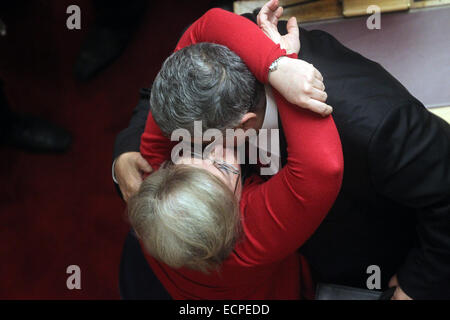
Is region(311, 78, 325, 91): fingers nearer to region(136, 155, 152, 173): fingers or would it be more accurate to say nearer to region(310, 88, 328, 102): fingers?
region(310, 88, 328, 102): fingers

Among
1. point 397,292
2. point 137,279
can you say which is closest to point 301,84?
point 397,292

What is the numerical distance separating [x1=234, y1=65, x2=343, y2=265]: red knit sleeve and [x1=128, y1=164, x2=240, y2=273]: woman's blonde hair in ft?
0.24

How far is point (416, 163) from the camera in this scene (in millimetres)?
856

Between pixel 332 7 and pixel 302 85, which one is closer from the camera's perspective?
pixel 302 85

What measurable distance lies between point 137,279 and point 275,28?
91cm

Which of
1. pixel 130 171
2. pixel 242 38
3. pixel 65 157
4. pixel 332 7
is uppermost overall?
pixel 332 7

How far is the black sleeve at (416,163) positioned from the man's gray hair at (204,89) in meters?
0.29

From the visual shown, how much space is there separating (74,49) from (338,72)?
5.93 feet

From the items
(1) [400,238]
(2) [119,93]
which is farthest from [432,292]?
(2) [119,93]

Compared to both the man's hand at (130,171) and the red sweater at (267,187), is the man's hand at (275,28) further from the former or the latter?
the man's hand at (130,171)

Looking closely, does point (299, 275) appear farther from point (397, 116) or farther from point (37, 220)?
point (37, 220)

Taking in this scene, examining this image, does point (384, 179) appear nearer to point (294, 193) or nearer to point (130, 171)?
point (294, 193)

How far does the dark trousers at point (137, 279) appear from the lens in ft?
4.54

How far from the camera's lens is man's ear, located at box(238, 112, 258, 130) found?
0.93 m
